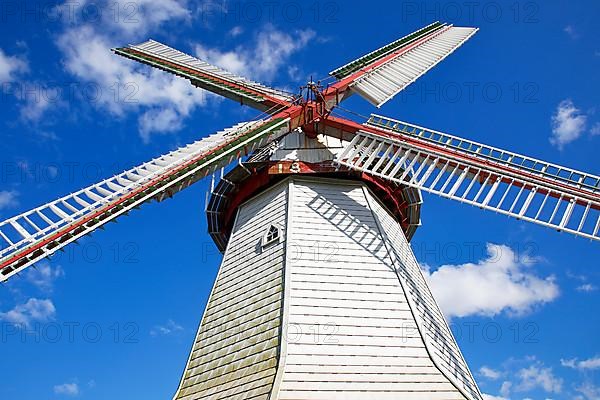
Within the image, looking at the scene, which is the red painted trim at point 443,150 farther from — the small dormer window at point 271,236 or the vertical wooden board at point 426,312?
the small dormer window at point 271,236

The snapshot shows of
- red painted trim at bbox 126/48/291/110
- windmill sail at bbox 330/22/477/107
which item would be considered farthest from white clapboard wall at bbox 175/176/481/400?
windmill sail at bbox 330/22/477/107

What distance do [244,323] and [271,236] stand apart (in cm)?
224

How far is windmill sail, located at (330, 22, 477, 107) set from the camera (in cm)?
1574

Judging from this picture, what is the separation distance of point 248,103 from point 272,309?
764 cm

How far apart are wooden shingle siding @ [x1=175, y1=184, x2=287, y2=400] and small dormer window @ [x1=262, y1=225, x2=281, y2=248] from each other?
141 millimetres

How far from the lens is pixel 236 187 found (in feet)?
49.0

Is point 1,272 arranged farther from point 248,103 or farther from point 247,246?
point 248,103

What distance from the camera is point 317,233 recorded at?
12.2 metres

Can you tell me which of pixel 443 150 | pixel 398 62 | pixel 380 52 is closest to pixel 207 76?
pixel 398 62

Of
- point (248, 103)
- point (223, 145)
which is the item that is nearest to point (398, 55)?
point (248, 103)

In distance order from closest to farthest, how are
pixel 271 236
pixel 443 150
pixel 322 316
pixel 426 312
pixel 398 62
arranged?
1. pixel 322 316
2. pixel 426 312
3. pixel 271 236
4. pixel 443 150
5. pixel 398 62

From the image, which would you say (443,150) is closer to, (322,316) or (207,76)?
(322,316)

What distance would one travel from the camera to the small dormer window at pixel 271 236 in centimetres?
1224

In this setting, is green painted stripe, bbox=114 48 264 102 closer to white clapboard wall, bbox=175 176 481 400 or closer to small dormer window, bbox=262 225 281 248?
white clapboard wall, bbox=175 176 481 400
